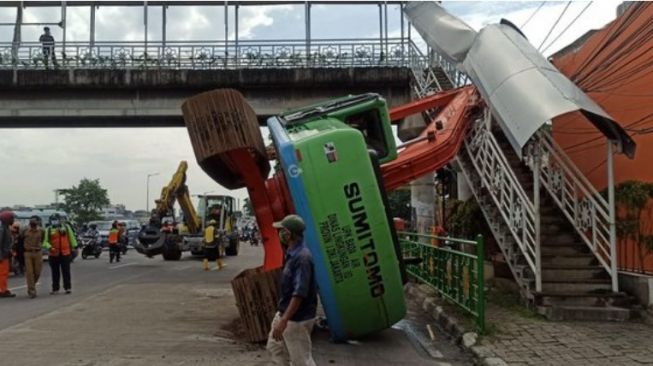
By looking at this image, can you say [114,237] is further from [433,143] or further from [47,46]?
[433,143]

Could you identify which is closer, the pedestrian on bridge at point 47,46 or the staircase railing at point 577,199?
the staircase railing at point 577,199

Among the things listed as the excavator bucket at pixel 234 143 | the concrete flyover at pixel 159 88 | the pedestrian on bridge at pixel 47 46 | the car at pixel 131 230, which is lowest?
the car at pixel 131 230

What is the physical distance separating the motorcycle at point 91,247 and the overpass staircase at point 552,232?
19.4 metres

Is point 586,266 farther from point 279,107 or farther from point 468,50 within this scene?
point 279,107

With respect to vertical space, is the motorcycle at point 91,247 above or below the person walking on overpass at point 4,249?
below

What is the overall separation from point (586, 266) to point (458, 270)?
6.94ft

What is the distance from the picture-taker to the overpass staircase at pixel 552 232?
28.8 ft

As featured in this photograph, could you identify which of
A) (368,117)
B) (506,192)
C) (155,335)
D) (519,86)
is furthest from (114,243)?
(519,86)

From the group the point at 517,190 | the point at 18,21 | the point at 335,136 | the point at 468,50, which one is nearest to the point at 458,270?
the point at 517,190

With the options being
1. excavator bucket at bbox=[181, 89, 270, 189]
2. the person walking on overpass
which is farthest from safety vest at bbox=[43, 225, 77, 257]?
excavator bucket at bbox=[181, 89, 270, 189]

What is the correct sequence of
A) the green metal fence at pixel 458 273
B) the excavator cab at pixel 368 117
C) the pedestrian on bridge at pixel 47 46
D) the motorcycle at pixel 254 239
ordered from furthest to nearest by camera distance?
1. the motorcycle at pixel 254 239
2. the pedestrian on bridge at pixel 47 46
3. the excavator cab at pixel 368 117
4. the green metal fence at pixel 458 273

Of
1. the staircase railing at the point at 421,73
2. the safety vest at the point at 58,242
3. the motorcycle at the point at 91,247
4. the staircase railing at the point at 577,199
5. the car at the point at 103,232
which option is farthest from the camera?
the car at the point at 103,232

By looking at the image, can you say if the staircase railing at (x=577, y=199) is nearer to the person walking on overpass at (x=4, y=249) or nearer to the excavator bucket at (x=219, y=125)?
the excavator bucket at (x=219, y=125)

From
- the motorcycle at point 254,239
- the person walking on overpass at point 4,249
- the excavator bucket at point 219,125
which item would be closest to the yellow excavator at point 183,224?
the person walking on overpass at point 4,249
